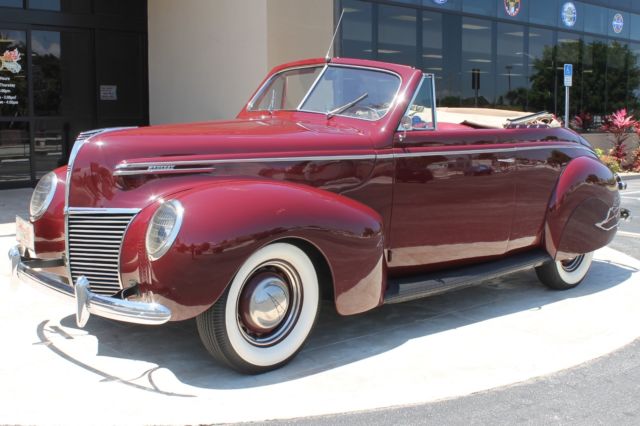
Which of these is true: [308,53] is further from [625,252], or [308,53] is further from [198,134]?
[198,134]

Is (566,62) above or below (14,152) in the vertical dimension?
above

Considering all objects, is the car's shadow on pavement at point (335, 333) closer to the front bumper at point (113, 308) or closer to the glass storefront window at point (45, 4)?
the front bumper at point (113, 308)

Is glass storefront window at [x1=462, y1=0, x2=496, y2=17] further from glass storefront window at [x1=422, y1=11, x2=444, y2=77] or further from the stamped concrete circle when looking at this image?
the stamped concrete circle

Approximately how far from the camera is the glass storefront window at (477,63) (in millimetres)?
15695

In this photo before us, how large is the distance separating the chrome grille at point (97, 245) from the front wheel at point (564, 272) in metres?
3.68

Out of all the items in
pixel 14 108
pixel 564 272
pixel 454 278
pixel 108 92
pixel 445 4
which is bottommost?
pixel 564 272

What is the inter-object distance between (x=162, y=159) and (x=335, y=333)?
67.1 inches

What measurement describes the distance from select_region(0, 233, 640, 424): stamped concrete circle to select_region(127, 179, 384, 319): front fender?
0.45m

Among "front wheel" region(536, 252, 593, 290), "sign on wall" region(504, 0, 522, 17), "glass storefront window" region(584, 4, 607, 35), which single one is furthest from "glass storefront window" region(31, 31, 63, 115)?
"glass storefront window" region(584, 4, 607, 35)

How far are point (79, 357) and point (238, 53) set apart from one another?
773 cm

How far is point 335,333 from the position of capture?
4762 millimetres

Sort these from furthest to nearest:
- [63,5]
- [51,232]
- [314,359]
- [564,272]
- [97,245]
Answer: [63,5] < [564,272] < [51,232] < [314,359] < [97,245]

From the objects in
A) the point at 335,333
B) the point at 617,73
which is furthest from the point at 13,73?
the point at 617,73

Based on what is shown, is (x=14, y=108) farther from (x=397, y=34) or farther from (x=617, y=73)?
(x=617, y=73)
